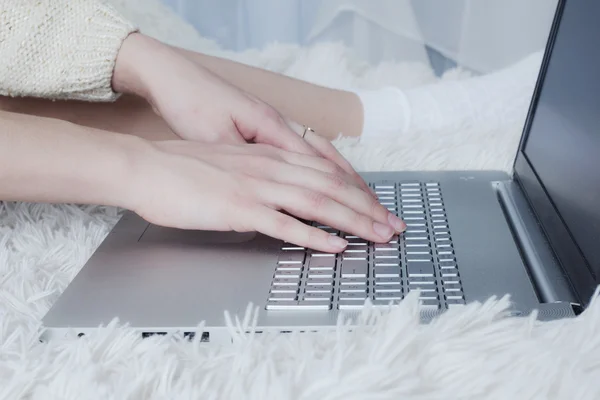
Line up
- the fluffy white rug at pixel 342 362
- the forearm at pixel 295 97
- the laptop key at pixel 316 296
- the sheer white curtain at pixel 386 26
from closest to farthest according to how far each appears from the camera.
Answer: the fluffy white rug at pixel 342 362, the laptop key at pixel 316 296, the forearm at pixel 295 97, the sheer white curtain at pixel 386 26

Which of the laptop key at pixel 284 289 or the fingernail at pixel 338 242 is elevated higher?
the fingernail at pixel 338 242

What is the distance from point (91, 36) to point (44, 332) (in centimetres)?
47

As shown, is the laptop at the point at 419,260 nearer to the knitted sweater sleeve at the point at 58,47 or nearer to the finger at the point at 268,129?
the finger at the point at 268,129

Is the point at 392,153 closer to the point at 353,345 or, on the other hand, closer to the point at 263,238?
the point at 263,238

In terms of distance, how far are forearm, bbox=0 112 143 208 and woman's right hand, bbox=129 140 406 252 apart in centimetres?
2

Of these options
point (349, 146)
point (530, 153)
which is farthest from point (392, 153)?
point (530, 153)

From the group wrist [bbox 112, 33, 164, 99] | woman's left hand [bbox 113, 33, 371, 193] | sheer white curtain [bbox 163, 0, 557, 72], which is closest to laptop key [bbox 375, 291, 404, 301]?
woman's left hand [bbox 113, 33, 371, 193]

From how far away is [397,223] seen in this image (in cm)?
60

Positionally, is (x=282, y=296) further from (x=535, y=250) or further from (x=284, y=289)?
(x=535, y=250)

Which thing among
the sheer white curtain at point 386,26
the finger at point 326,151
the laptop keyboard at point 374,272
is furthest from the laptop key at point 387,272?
the sheer white curtain at point 386,26

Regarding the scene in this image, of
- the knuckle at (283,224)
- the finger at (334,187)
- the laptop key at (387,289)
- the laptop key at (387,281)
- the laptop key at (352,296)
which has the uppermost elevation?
the finger at (334,187)

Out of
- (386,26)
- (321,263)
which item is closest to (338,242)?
(321,263)

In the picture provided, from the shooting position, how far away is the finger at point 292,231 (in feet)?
1.82

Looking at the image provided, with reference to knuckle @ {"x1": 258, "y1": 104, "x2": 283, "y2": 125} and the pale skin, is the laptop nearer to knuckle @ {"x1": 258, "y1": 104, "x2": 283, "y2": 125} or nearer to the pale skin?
the pale skin
